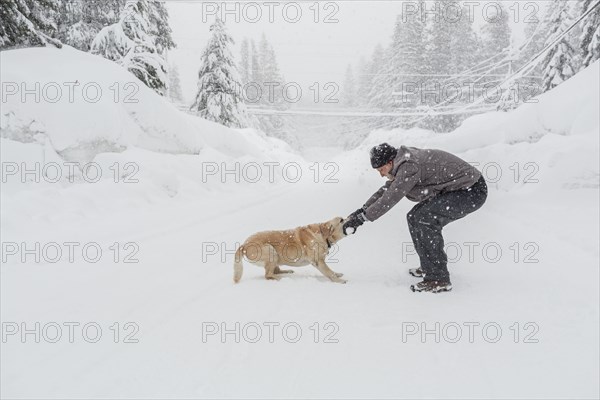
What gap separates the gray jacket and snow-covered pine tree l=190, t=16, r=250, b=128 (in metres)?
27.0

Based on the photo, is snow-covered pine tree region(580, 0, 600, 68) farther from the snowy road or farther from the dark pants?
the dark pants

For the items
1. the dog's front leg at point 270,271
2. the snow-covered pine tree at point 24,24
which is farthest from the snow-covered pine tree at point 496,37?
the dog's front leg at point 270,271

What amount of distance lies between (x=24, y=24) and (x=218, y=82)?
1981cm

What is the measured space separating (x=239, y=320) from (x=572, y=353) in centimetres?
267

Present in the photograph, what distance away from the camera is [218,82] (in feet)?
97.5

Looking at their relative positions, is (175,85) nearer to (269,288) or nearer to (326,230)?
(326,230)

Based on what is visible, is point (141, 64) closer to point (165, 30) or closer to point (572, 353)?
point (165, 30)

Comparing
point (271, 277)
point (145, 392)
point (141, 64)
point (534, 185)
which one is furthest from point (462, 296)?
point (141, 64)

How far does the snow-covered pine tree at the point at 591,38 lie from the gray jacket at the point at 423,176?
62.5 ft

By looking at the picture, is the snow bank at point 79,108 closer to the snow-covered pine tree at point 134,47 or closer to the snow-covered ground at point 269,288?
the snow-covered ground at point 269,288

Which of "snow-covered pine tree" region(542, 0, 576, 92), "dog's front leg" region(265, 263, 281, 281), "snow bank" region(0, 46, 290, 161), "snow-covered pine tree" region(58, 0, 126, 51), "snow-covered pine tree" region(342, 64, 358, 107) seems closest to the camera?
"dog's front leg" region(265, 263, 281, 281)

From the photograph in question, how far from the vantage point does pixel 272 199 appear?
39.0ft

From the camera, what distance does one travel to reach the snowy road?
2.55 m

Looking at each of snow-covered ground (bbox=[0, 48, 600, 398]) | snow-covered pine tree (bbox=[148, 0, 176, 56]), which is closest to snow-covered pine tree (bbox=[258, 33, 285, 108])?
snow-covered pine tree (bbox=[148, 0, 176, 56])
